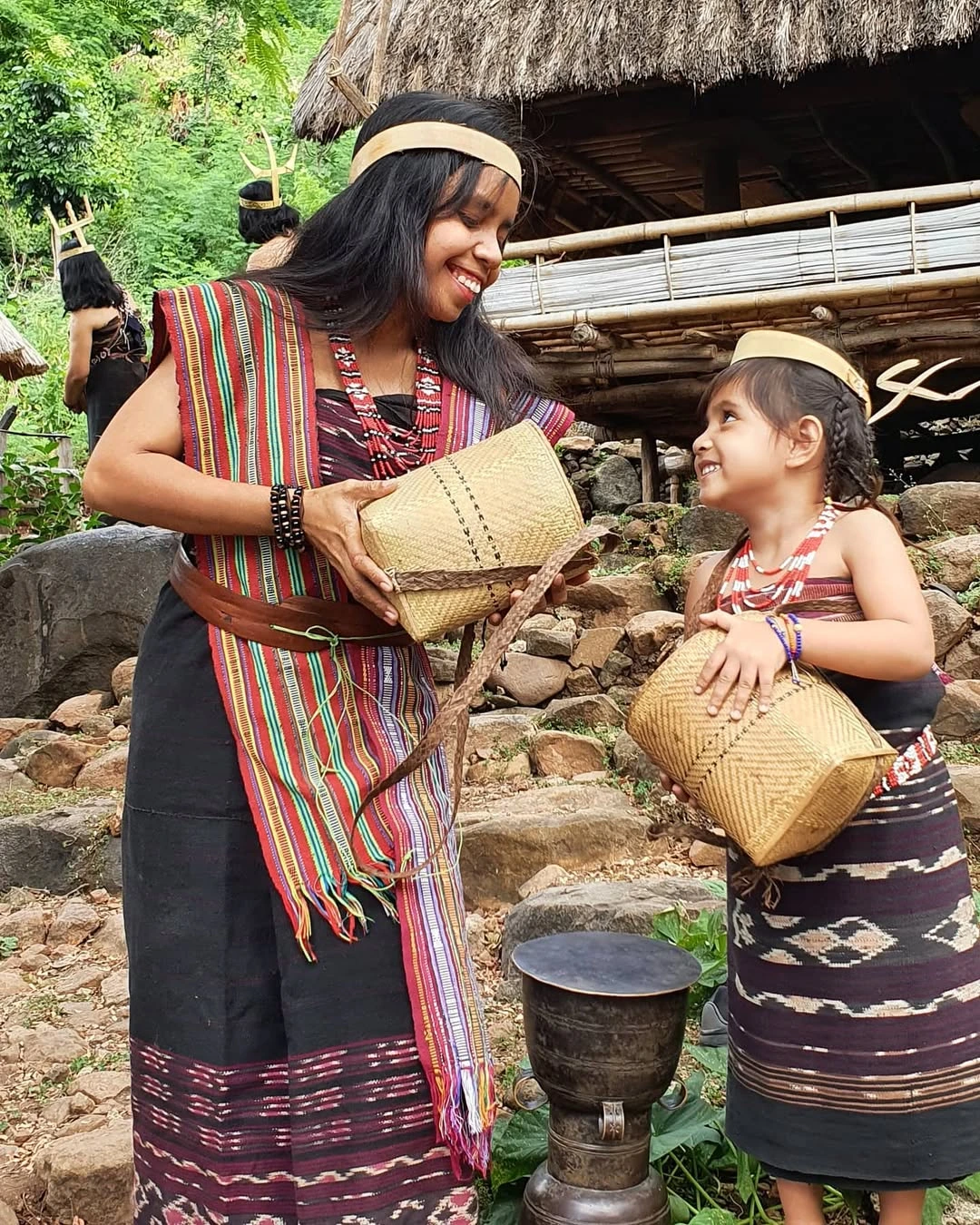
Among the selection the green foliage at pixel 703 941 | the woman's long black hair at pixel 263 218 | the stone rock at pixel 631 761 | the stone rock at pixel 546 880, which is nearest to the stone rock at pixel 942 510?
the stone rock at pixel 631 761

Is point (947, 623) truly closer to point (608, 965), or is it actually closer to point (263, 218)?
point (263, 218)

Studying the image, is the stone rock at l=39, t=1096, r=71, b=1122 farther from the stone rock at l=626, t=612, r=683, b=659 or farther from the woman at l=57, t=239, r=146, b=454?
the stone rock at l=626, t=612, r=683, b=659

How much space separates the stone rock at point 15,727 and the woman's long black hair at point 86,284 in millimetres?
2147

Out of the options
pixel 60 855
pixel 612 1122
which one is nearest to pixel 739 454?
pixel 612 1122

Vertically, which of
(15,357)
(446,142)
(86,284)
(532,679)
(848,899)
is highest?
(15,357)

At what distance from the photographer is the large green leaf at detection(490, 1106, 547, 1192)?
2.37 metres

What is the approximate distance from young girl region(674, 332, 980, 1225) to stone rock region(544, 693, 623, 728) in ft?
10.2

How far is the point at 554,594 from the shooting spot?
1.82 meters

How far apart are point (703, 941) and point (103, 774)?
10.7 feet

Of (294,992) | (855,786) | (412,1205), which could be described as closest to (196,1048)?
(294,992)

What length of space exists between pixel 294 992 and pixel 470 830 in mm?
2331

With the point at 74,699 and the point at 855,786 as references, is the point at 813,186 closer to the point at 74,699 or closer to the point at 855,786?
the point at 74,699

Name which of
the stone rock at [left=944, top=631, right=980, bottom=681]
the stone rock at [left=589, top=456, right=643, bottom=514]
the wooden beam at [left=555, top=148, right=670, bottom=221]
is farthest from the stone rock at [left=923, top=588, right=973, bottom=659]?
the wooden beam at [left=555, top=148, right=670, bottom=221]

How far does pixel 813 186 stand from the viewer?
9.20m
